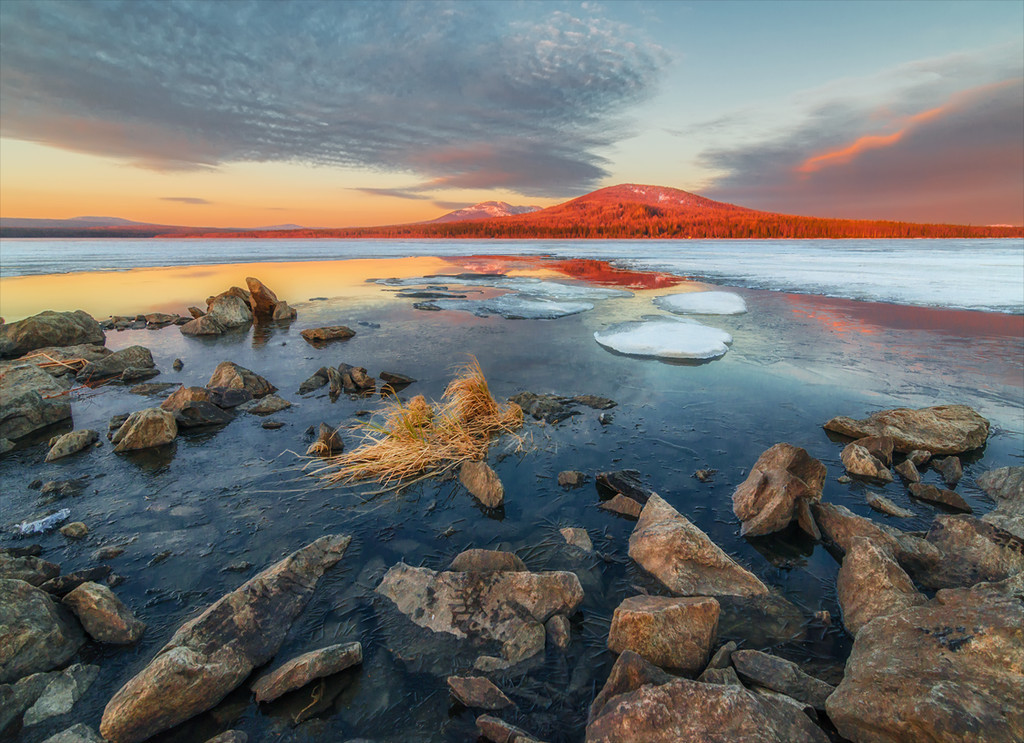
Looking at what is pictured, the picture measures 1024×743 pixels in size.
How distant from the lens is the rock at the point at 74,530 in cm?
392

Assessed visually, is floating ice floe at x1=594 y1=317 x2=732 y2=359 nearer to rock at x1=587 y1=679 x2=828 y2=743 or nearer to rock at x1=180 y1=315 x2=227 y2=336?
rock at x1=587 y1=679 x2=828 y2=743

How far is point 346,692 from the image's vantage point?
8.59ft

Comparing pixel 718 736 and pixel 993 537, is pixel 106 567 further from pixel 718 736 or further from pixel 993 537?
pixel 993 537

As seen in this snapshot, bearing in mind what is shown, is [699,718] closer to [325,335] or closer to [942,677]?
[942,677]

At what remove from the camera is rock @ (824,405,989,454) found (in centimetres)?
509

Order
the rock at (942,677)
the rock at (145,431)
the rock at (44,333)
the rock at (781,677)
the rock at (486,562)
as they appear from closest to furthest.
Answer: the rock at (942,677) < the rock at (781,677) < the rock at (486,562) < the rock at (145,431) < the rock at (44,333)

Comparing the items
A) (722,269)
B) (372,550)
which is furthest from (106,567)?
(722,269)

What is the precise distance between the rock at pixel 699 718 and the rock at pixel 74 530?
4454 mm

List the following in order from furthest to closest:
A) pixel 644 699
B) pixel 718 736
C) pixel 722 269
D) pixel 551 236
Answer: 1. pixel 551 236
2. pixel 722 269
3. pixel 644 699
4. pixel 718 736

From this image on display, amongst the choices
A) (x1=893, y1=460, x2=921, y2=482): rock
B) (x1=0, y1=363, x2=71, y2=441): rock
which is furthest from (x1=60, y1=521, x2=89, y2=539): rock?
(x1=893, y1=460, x2=921, y2=482): rock

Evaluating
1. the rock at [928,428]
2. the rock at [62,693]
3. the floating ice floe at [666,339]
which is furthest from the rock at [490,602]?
the floating ice floe at [666,339]

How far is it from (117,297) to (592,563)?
71.2 ft

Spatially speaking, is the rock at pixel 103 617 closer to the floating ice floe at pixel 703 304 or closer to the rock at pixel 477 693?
the rock at pixel 477 693

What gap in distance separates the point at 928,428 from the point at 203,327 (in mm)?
14885
